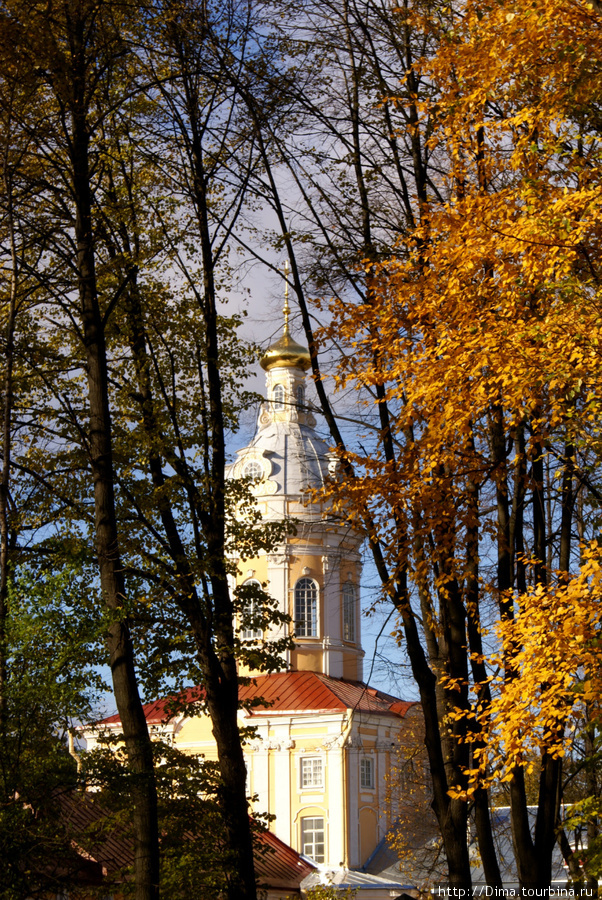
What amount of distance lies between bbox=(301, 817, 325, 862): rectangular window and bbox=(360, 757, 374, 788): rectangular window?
2.36 metres

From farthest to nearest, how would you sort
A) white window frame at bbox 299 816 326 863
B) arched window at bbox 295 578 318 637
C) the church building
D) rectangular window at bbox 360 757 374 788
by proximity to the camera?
1. arched window at bbox 295 578 318 637
2. rectangular window at bbox 360 757 374 788
3. the church building
4. white window frame at bbox 299 816 326 863

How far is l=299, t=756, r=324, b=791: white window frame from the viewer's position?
43125mm

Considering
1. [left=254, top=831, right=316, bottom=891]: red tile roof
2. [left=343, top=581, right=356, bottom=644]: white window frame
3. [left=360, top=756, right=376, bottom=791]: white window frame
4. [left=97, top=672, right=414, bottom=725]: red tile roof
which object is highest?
[left=343, top=581, right=356, bottom=644]: white window frame

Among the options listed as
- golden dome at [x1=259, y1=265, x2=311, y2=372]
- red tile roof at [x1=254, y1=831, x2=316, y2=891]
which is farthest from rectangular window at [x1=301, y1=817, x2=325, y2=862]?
golden dome at [x1=259, y1=265, x2=311, y2=372]

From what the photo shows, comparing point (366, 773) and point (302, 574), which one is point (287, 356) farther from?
point (366, 773)

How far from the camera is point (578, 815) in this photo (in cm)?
948

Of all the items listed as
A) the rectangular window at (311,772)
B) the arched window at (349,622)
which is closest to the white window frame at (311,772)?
the rectangular window at (311,772)

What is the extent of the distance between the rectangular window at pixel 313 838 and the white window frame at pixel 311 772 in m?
1.34

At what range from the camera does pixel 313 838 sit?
42.1m

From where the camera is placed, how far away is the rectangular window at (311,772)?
142 feet

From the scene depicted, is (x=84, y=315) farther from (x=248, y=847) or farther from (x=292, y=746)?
(x=292, y=746)

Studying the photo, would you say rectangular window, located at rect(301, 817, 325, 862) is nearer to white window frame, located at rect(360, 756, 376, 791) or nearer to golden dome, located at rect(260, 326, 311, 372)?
white window frame, located at rect(360, 756, 376, 791)

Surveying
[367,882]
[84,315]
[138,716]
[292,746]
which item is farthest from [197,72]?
[292,746]

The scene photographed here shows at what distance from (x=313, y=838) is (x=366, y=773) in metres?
3.47
